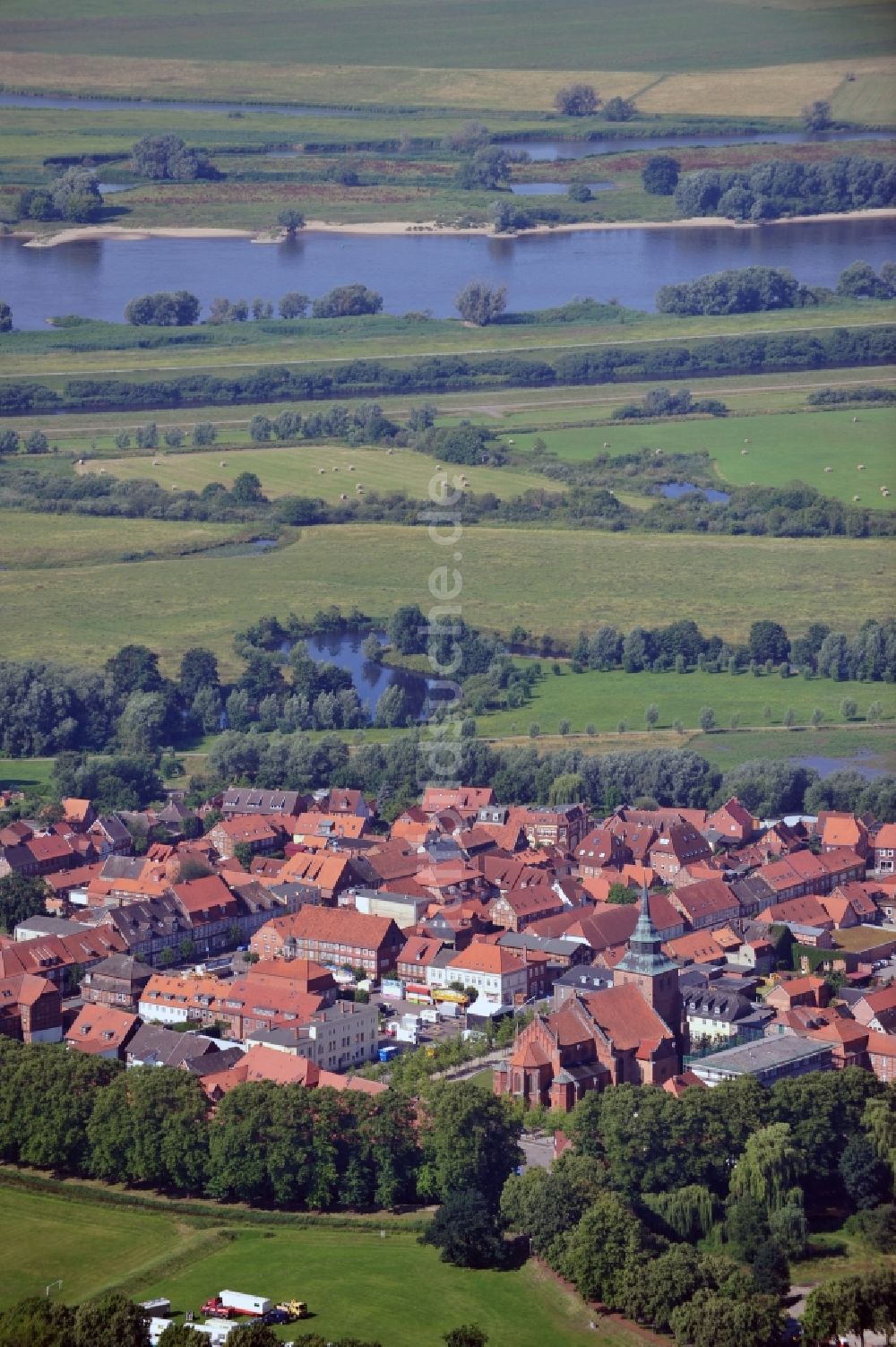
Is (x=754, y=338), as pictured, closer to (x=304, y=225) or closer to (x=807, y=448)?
(x=807, y=448)

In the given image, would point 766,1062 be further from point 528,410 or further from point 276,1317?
point 528,410

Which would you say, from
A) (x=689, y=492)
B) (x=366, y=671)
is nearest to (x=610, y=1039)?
(x=366, y=671)

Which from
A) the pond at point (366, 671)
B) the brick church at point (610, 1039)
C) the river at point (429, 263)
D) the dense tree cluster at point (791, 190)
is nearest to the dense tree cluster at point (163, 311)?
the river at point (429, 263)

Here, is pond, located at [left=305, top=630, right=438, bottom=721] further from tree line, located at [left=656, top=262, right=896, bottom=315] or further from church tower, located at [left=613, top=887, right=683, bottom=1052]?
tree line, located at [left=656, top=262, right=896, bottom=315]

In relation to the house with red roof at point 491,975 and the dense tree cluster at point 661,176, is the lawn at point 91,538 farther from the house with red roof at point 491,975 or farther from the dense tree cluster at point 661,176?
the dense tree cluster at point 661,176

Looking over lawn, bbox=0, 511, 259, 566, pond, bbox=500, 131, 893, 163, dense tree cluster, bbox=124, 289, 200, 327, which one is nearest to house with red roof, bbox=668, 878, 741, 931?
lawn, bbox=0, 511, 259, 566

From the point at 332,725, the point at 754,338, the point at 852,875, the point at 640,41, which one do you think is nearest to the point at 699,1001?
the point at 852,875
